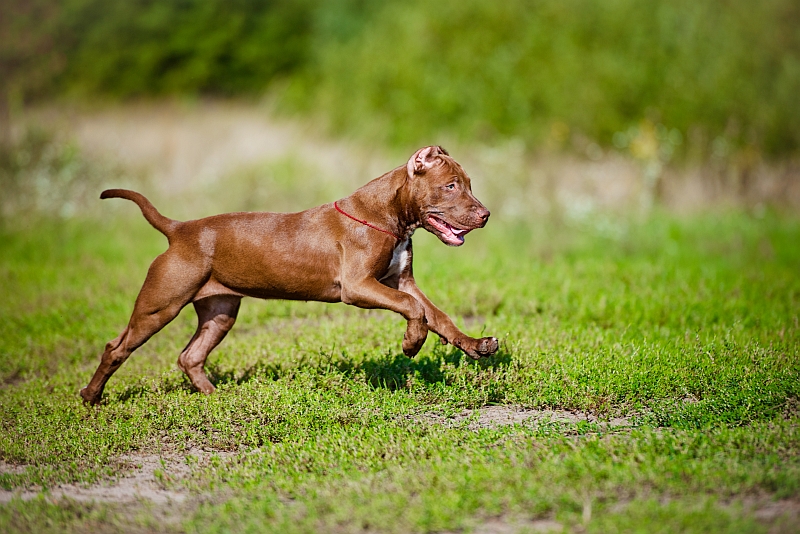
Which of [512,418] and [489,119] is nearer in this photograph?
[512,418]

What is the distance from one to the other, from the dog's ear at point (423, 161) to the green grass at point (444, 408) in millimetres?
1557

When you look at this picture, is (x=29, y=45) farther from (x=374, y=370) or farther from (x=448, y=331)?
(x=448, y=331)

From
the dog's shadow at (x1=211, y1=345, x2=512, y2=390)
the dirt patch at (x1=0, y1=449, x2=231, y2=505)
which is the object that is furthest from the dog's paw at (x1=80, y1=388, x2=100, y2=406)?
the dirt patch at (x1=0, y1=449, x2=231, y2=505)

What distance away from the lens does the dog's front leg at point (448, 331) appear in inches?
238

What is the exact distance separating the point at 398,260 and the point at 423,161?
73cm

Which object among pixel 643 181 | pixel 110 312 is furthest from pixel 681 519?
pixel 643 181

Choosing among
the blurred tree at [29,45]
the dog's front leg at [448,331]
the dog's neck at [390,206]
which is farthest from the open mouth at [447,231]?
the blurred tree at [29,45]

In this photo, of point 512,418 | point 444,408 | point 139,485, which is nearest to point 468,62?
point 444,408

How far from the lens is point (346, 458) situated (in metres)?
5.43

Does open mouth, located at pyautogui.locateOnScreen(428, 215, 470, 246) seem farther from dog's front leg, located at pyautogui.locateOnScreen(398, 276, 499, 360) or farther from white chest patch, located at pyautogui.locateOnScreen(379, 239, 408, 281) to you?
dog's front leg, located at pyautogui.locateOnScreen(398, 276, 499, 360)

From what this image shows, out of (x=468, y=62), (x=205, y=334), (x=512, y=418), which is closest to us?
(x=512, y=418)

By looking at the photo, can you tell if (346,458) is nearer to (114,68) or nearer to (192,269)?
(192,269)

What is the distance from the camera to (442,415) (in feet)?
20.4

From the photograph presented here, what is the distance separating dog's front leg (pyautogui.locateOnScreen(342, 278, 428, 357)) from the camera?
19.5ft
